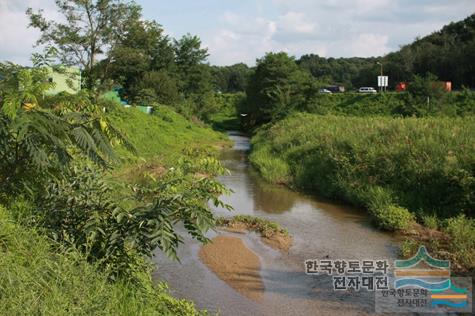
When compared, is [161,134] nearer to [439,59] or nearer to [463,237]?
[463,237]

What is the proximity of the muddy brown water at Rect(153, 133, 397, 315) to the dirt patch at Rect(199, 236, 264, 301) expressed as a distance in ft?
0.35

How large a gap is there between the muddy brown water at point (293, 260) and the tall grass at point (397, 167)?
948 mm

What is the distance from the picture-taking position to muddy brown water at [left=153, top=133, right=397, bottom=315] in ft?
21.8

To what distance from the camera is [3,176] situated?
4.66m

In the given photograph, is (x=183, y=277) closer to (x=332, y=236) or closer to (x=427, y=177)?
(x=332, y=236)

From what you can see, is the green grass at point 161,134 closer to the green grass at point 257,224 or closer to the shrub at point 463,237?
the green grass at point 257,224

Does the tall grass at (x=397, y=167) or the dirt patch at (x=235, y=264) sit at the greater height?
the tall grass at (x=397, y=167)

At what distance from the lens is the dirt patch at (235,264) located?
732 centimetres

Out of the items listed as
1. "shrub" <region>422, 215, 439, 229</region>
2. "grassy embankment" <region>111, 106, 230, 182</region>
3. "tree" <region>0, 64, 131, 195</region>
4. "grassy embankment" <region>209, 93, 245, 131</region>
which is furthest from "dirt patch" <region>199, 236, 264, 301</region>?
"grassy embankment" <region>209, 93, 245, 131</region>

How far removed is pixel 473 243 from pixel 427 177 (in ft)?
11.1

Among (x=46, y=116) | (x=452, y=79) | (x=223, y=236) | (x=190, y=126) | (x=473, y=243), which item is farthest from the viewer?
(x=452, y=79)

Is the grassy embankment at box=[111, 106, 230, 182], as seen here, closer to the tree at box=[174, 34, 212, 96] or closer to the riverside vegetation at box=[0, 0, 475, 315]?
the riverside vegetation at box=[0, 0, 475, 315]

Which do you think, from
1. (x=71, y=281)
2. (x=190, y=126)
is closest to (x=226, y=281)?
(x=71, y=281)

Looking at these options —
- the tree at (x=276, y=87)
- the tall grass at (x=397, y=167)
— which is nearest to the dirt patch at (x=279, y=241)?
the tall grass at (x=397, y=167)
